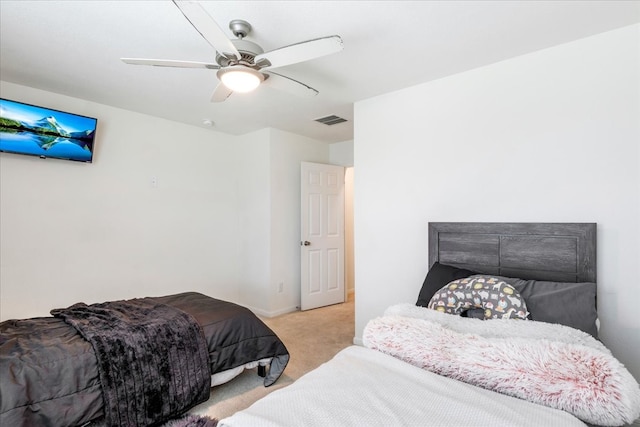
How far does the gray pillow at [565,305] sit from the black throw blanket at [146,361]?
2.06m

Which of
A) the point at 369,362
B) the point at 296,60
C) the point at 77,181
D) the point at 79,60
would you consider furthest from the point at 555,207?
the point at 77,181

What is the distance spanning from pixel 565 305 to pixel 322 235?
3.26m

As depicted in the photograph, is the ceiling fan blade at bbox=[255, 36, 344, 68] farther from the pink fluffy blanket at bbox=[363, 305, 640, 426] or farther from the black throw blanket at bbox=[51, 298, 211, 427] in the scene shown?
the black throw blanket at bbox=[51, 298, 211, 427]

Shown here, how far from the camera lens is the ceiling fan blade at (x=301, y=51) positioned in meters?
1.74

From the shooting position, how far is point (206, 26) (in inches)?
62.8

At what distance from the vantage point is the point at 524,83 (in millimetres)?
2467

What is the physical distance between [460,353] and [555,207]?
157 cm

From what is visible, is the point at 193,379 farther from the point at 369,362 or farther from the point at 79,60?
the point at 79,60

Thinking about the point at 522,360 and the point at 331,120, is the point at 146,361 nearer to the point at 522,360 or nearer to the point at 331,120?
the point at 522,360

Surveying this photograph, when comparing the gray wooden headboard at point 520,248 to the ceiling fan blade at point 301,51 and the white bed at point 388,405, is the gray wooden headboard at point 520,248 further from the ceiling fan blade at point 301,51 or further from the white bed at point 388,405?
the ceiling fan blade at point 301,51

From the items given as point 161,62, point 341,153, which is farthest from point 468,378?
point 341,153

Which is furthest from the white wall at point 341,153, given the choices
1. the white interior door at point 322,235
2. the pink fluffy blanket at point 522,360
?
the pink fluffy blanket at point 522,360

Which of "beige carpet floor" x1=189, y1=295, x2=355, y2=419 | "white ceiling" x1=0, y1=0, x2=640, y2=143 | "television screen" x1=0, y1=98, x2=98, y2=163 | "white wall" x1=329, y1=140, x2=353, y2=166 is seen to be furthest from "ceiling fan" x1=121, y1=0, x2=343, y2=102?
"white wall" x1=329, y1=140, x2=353, y2=166

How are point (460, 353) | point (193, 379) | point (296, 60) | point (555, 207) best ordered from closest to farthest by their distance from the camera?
point (460, 353) → point (296, 60) → point (193, 379) → point (555, 207)
